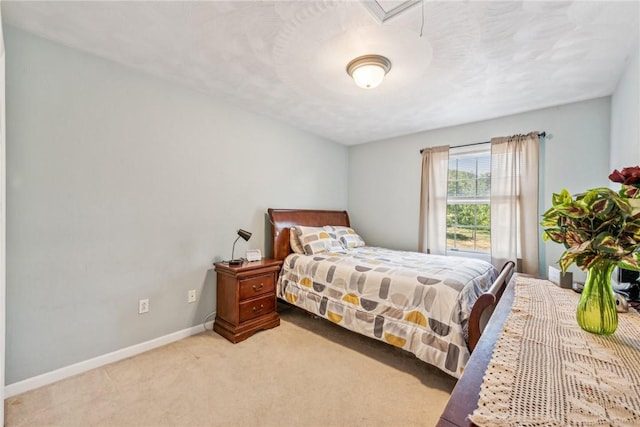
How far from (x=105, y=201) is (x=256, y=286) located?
56.8 inches

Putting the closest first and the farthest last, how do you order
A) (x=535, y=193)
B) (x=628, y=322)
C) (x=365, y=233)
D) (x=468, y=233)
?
(x=628, y=322) → (x=535, y=193) → (x=468, y=233) → (x=365, y=233)

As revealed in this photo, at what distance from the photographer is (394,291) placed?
6.98ft

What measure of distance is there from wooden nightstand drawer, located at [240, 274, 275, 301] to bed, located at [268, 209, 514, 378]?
239 millimetres

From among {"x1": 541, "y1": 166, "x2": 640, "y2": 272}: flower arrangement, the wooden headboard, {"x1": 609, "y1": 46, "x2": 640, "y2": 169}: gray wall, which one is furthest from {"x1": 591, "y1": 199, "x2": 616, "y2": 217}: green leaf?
the wooden headboard

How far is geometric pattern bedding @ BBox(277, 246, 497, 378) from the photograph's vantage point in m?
1.82

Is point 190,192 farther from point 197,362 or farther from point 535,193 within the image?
point 535,193

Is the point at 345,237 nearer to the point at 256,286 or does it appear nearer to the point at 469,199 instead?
A: the point at 256,286

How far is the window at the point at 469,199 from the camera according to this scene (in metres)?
3.33

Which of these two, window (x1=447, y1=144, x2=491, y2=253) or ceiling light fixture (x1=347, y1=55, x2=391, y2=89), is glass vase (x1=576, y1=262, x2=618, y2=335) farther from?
window (x1=447, y1=144, x2=491, y2=253)

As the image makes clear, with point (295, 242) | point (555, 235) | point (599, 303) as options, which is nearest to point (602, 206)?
point (555, 235)

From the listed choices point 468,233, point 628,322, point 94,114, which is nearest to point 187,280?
point 94,114

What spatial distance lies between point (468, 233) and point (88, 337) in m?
4.05

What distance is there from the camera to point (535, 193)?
288cm

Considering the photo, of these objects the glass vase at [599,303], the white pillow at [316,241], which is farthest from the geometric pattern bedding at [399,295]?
the glass vase at [599,303]
